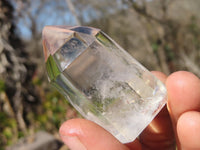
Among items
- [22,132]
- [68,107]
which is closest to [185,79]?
[68,107]

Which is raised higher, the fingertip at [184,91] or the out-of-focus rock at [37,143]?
the fingertip at [184,91]

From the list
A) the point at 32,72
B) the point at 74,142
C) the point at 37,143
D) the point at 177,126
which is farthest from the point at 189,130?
the point at 32,72

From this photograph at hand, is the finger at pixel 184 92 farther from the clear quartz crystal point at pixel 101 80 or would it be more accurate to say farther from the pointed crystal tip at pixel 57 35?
the pointed crystal tip at pixel 57 35

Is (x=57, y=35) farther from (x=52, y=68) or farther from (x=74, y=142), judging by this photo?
(x=74, y=142)

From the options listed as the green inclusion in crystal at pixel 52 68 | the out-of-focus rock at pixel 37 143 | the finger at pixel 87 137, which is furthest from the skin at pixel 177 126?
the out-of-focus rock at pixel 37 143

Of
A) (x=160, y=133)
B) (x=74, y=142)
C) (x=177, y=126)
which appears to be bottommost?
(x=160, y=133)

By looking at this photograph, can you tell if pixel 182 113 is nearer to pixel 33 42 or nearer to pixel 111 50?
pixel 111 50
